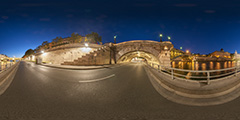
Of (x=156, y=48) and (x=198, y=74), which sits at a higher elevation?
(x=156, y=48)

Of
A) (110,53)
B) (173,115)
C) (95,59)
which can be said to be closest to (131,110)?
(173,115)

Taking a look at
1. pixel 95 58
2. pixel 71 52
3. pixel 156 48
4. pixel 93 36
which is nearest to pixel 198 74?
pixel 156 48

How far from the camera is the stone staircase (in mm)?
18766

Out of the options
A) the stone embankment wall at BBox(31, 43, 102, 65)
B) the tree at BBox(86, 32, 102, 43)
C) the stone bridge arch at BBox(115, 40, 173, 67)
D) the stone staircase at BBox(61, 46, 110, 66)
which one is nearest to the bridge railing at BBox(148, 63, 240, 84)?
the stone bridge arch at BBox(115, 40, 173, 67)

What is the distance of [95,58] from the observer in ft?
66.6

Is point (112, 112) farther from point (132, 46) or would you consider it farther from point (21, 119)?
point (132, 46)

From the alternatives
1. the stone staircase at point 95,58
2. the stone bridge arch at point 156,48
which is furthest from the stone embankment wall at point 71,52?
the stone bridge arch at point 156,48

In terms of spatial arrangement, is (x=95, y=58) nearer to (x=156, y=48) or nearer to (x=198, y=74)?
(x=156, y=48)

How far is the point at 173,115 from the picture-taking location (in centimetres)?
276

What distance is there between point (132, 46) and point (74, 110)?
22823 mm

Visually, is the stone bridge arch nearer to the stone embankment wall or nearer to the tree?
the stone embankment wall

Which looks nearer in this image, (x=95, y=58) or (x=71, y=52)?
(x=95, y=58)

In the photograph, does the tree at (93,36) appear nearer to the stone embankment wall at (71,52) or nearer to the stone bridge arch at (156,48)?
the stone embankment wall at (71,52)

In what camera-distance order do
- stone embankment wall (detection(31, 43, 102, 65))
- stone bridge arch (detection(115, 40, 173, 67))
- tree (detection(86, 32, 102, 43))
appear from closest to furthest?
stone bridge arch (detection(115, 40, 173, 67))
stone embankment wall (detection(31, 43, 102, 65))
tree (detection(86, 32, 102, 43))
